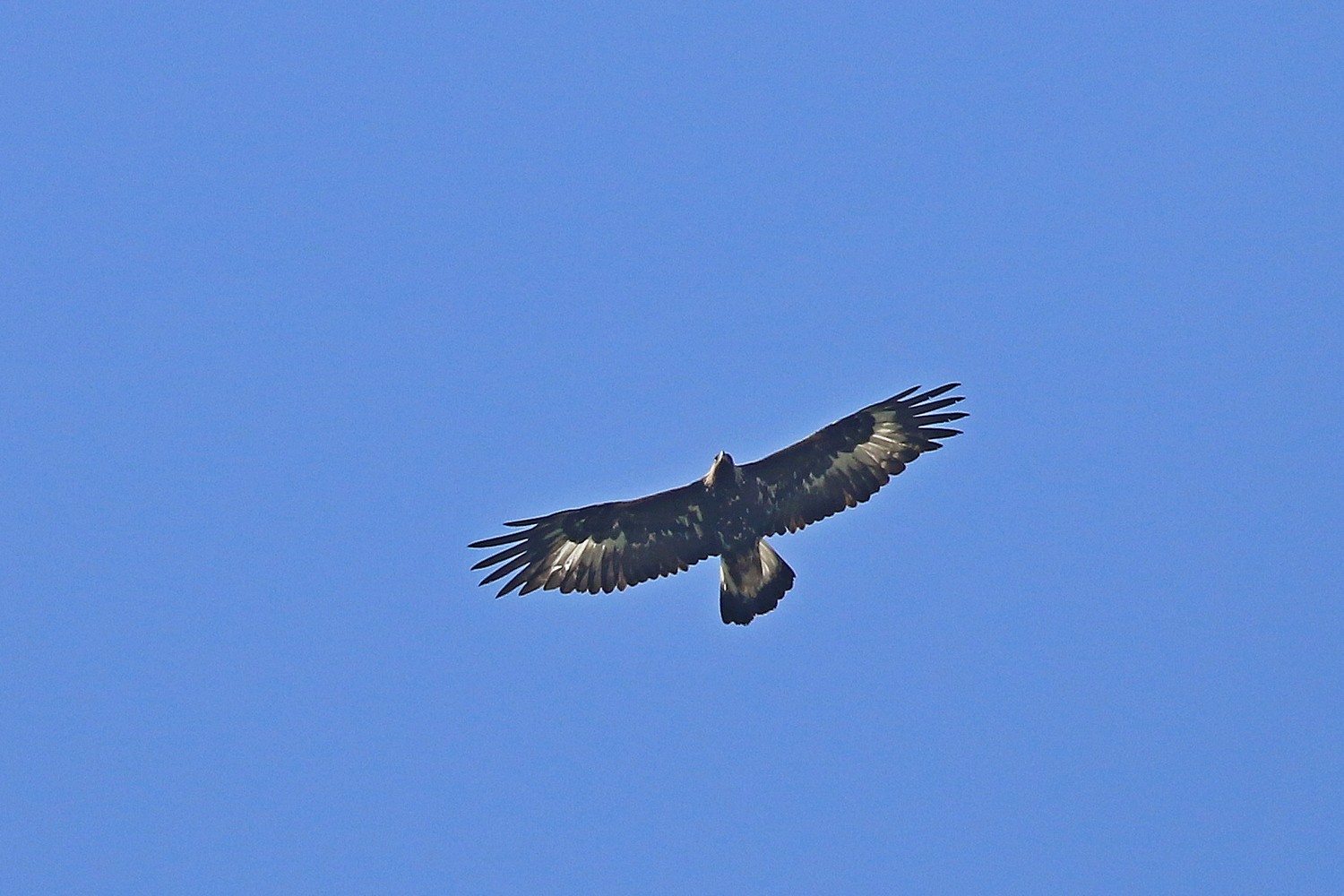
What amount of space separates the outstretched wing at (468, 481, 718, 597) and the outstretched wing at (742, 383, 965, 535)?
0.98 meters

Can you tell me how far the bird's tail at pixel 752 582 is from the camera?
158ft

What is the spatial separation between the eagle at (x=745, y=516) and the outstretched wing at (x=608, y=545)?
0.01 m

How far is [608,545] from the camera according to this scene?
48.4 m

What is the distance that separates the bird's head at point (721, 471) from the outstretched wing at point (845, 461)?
1.13 feet

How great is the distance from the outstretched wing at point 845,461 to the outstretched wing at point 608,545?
98cm

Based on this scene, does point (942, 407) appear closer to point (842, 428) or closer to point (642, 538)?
point (842, 428)

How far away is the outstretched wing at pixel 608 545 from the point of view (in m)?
48.0

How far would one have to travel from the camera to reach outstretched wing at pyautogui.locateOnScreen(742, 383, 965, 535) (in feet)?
158

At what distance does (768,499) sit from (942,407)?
2.61m

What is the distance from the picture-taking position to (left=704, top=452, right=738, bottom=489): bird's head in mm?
47594

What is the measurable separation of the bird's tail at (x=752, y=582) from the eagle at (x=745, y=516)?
0.04 ft

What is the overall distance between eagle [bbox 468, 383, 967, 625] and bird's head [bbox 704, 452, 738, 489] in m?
0.11

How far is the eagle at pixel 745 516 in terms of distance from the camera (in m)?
48.0

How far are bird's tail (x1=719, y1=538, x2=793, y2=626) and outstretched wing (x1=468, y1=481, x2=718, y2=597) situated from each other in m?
0.45
